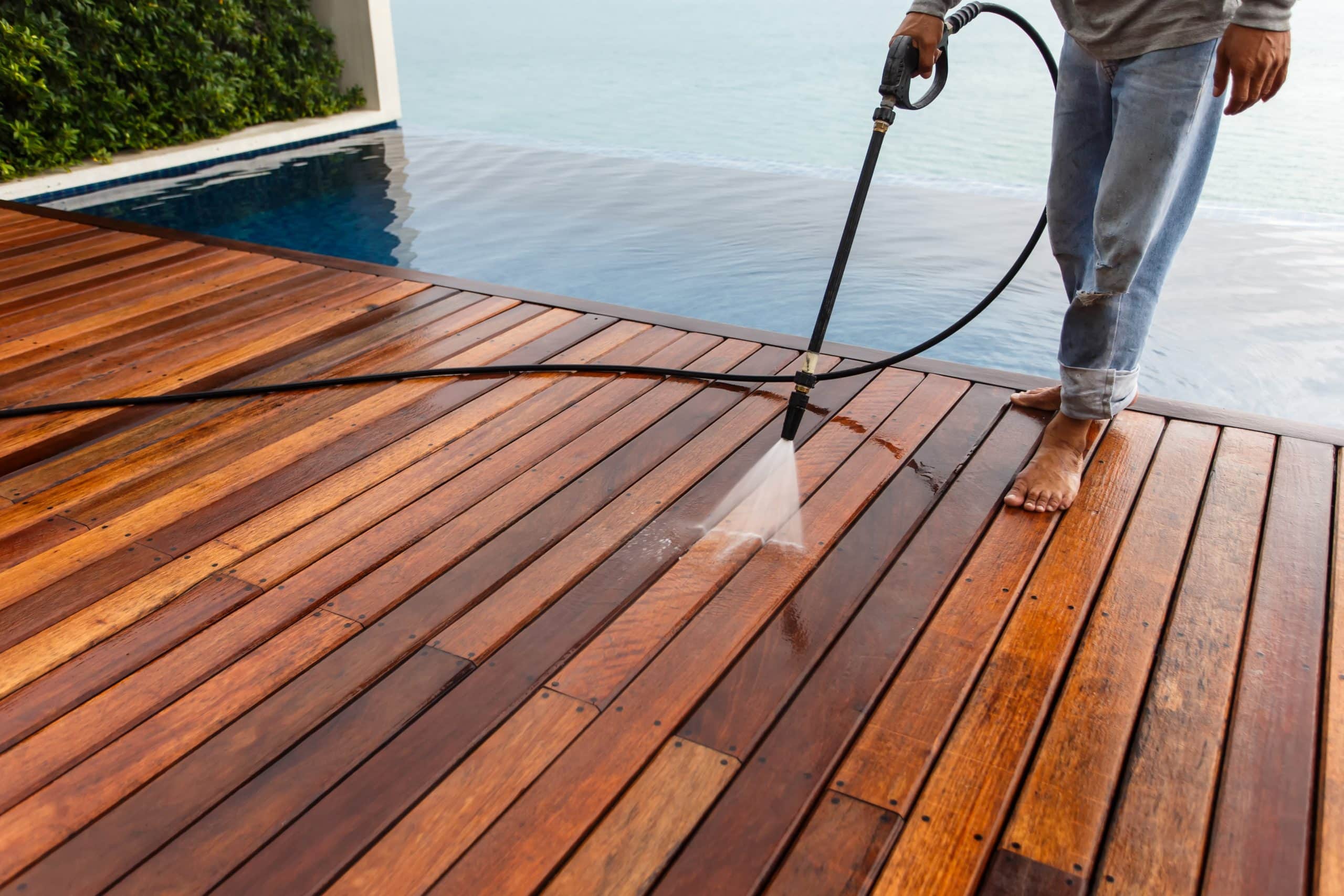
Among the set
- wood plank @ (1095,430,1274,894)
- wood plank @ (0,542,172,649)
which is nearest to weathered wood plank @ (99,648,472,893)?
wood plank @ (0,542,172,649)

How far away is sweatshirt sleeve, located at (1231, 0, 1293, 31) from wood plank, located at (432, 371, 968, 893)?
38.5 inches

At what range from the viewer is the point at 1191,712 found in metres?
1.33

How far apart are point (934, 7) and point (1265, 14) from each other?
554 mm

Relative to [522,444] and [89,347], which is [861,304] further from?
[89,347]

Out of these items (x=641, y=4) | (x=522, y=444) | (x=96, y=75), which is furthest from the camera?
(x=641, y=4)

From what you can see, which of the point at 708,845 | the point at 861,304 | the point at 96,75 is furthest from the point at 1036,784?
the point at 96,75

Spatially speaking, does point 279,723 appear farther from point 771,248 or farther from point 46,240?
point 771,248

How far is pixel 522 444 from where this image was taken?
2072 millimetres

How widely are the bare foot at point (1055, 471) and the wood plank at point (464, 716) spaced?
53 cm

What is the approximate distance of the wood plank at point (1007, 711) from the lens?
1.11m

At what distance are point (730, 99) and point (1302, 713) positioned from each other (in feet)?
34.1

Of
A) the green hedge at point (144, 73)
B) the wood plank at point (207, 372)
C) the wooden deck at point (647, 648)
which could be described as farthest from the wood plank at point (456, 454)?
the green hedge at point (144, 73)

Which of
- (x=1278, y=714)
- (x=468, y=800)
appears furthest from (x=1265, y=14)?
(x=468, y=800)

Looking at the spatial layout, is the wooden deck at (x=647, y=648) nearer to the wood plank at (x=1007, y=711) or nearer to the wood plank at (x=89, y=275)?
the wood plank at (x=1007, y=711)
